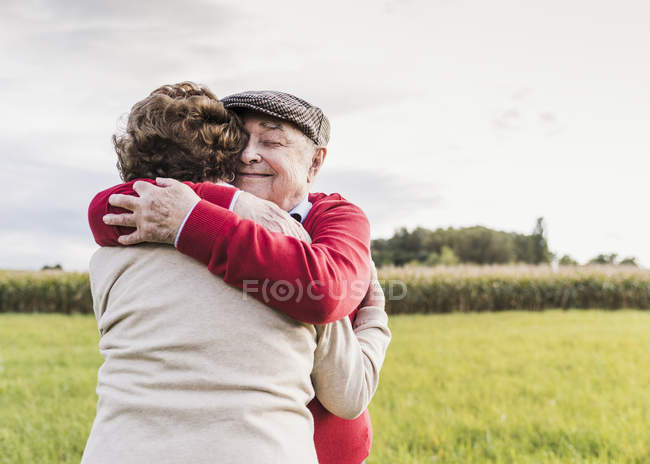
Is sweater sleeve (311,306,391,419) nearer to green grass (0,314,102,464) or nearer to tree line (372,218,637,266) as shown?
green grass (0,314,102,464)

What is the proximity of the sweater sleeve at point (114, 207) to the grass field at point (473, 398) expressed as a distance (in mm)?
2598

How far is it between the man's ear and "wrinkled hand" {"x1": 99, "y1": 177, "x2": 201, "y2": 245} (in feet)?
2.09

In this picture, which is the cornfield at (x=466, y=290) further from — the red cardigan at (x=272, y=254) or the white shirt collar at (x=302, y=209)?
the red cardigan at (x=272, y=254)

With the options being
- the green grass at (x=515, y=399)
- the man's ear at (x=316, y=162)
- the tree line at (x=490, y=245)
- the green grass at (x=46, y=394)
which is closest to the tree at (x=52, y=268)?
the green grass at (x=46, y=394)

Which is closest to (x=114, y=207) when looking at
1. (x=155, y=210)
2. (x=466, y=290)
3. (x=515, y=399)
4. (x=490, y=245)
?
(x=155, y=210)

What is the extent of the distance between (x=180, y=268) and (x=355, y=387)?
53cm

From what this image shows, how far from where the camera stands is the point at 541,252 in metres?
49.9

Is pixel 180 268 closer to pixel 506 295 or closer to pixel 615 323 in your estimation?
pixel 615 323

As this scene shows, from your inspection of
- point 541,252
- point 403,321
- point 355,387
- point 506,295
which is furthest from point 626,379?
point 541,252

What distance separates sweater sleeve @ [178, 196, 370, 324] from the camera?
104cm

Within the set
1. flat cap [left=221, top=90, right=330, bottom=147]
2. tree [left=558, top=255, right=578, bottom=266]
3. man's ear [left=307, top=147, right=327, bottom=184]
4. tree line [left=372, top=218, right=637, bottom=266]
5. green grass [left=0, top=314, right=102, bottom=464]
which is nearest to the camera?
flat cap [left=221, top=90, right=330, bottom=147]

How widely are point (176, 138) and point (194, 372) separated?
580mm

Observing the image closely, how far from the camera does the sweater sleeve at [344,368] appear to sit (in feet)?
4.00

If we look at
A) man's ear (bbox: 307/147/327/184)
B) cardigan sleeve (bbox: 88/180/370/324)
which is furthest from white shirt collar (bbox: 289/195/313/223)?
cardigan sleeve (bbox: 88/180/370/324)
